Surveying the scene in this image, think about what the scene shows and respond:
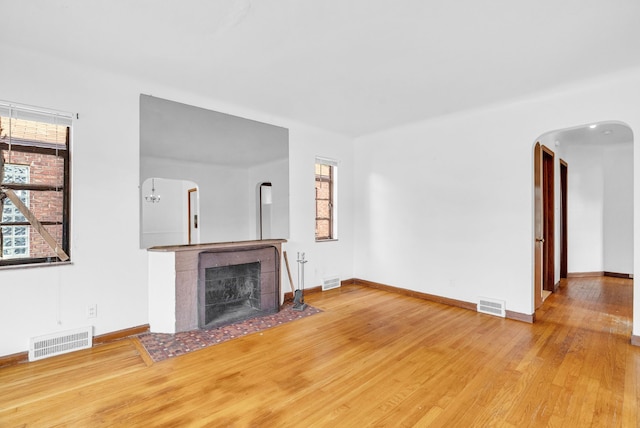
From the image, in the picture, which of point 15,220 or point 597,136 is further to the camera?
point 597,136

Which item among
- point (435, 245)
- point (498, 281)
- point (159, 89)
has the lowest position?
point (498, 281)

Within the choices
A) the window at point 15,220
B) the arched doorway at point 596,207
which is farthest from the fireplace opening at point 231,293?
the arched doorway at point 596,207

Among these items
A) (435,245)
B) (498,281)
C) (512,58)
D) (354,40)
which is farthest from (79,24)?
(498,281)

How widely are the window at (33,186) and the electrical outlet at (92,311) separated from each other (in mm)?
535

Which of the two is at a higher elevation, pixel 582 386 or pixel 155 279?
pixel 155 279

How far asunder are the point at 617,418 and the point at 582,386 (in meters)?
0.38

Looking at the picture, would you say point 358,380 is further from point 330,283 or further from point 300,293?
point 330,283

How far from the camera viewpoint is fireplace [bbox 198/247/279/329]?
3.53 m

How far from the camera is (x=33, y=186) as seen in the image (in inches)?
111

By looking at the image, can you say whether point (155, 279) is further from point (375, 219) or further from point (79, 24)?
point (375, 219)

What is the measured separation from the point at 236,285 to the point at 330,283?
72.6 inches

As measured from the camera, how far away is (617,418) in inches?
77.5

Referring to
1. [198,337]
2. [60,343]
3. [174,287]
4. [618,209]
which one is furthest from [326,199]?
[618,209]

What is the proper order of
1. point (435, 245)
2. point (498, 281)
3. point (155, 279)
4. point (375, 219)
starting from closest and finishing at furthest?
point (155, 279)
point (498, 281)
point (435, 245)
point (375, 219)
